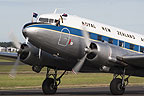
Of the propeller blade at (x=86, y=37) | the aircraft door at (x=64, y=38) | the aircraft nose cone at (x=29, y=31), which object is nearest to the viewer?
the aircraft nose cone at (x=29, y=31)

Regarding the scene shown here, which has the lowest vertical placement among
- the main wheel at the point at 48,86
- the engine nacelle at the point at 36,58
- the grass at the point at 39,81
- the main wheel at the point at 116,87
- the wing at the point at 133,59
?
the grass at the point at 39,81

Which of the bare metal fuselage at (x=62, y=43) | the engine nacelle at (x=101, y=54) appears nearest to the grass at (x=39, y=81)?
the bare metal fuselage at (x=62, y=43)

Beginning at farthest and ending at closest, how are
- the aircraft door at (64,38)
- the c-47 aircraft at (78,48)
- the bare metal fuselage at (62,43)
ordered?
the aircraft door at (64,38) → the c-47 aircraft at (78,48) → the bare metal fuselage at (62,43)

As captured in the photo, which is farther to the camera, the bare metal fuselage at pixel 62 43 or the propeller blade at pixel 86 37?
the propeller blade at pixel 86 37

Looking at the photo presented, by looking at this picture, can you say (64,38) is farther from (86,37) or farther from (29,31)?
(29,31)

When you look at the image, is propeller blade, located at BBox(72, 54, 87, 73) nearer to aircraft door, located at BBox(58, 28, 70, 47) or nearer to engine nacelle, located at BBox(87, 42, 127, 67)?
engine nacelle, located at BBox(87, 42, 127, 67)

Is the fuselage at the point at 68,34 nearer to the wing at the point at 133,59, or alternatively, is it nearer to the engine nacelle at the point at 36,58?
the engine nacelle at the point at 36,58

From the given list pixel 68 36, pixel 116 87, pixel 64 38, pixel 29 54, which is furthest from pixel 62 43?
pixel 116 87

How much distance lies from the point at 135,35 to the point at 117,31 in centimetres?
205

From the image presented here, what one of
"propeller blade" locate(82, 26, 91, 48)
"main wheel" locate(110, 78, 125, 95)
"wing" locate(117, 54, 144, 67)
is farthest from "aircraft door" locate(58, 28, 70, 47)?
"main wheel" locate(110, 78, 125, 95)

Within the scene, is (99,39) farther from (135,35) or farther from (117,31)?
(135,35)

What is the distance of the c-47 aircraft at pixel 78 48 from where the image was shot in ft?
62.4

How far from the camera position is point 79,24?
66.9 feet

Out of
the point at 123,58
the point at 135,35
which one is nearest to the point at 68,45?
the point at 123,58
